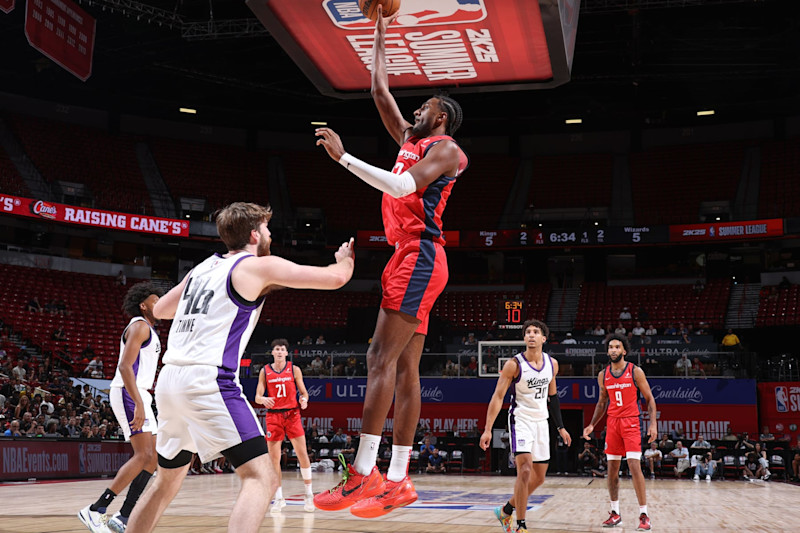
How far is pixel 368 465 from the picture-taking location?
182 inches

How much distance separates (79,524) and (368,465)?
5.57 metres

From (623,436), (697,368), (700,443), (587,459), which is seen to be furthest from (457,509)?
(697,368)

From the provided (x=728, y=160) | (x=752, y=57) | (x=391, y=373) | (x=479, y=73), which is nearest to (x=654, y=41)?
(x=752, y=57)

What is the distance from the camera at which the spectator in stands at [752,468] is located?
66.8ft

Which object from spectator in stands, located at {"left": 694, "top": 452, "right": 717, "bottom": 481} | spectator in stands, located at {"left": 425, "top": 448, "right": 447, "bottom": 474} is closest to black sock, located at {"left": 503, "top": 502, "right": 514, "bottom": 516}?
spectator in stands, located at {"left": 425, "top": 448, "right": 447, "bottom": 474}

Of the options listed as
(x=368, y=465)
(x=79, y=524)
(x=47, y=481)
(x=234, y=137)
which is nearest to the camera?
(x=368, y=465)

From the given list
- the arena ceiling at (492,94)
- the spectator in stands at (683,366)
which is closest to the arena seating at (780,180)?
the arena ceiling at (492,94)

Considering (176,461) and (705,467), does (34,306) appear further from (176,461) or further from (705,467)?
(176,461)

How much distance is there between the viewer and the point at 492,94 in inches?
1226

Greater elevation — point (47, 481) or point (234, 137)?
point (234, 137)

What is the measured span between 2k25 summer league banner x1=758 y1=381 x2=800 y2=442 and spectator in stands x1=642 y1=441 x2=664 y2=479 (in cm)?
338

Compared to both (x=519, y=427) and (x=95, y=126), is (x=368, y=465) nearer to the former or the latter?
(x=519, y=427)

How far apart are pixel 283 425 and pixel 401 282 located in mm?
7970

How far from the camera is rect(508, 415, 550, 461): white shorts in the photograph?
9242 millimetres
